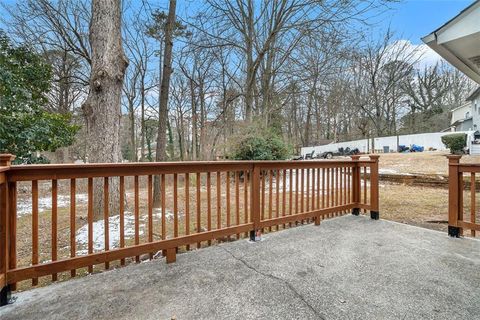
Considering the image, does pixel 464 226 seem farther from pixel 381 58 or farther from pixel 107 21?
pixel 381 58

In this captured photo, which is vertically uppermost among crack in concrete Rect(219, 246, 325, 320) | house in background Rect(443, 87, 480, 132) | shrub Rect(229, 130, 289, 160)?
house in background Rect(443, 87, 480, 132)

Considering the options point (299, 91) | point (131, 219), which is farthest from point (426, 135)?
point (131, 219)

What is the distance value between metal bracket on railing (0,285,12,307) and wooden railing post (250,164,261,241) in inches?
86.4

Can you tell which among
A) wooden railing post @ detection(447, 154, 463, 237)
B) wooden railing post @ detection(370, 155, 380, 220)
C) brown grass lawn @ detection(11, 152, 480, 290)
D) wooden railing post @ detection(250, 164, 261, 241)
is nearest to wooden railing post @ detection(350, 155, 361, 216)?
wooden railing post @ detection(370, 155, 380, 220)

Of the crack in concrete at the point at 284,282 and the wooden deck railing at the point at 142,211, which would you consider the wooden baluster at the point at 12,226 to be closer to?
the wooden deck railing at the point at 142,211

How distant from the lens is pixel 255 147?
30.8ft

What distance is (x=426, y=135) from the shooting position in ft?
Result: 70.3

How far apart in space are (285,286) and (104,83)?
14.4 ft

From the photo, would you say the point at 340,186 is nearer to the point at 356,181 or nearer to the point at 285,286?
the point at 356,181

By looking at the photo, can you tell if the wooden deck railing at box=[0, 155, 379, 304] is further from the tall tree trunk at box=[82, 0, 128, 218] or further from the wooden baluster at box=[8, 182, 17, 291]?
the tall tree trunk at box=[82, 0, 128, 218]

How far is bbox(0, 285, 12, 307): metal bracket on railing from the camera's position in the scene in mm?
1825

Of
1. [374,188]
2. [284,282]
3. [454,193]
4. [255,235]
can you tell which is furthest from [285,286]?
[374,188]

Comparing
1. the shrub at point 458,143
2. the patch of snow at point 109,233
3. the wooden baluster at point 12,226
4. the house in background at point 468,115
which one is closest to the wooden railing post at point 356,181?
the patch of snow at point 109,233

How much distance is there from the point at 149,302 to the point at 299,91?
10272mm
